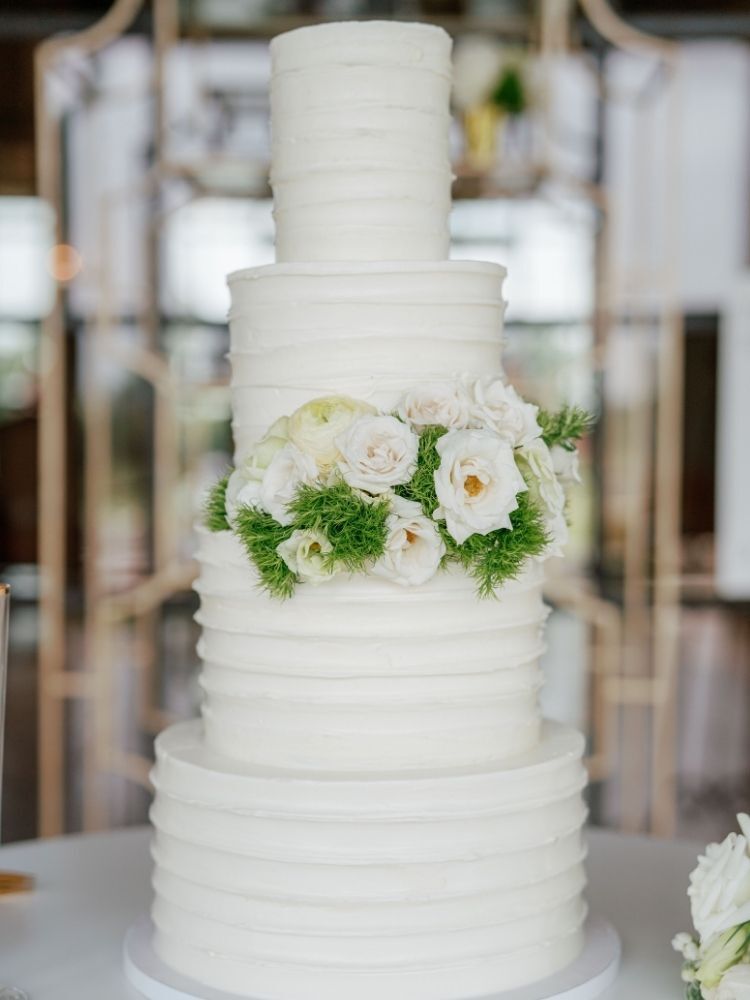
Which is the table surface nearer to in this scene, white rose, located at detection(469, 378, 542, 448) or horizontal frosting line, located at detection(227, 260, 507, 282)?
white rose, located at detection(469, 378, 542, 448)

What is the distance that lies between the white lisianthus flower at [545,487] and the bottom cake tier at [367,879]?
29 cm

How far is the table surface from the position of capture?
1.90m

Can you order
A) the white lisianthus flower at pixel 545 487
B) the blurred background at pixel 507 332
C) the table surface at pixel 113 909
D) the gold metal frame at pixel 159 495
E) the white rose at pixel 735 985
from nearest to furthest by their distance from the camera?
the white rose at pixel 735 985 → the white lisianthus flower at pixel 545 487 → the table surface at pixel 113 909 → the gold metal frame at pixel 159 495 → the blurred background at pixel 507 332

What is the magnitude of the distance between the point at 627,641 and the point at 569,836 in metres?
3.89

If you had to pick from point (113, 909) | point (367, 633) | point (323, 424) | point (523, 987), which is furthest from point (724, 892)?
point (113, 909)

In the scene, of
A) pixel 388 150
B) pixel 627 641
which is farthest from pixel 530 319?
pixel 388 150

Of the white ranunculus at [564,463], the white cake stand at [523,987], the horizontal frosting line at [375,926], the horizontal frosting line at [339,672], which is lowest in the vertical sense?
the white cake stand at [523,987]

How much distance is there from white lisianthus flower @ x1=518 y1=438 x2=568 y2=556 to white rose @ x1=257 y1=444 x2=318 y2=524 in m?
0.27

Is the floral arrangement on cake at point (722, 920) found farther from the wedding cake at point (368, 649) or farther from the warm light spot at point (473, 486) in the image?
the warm light spot at point (473, 486)

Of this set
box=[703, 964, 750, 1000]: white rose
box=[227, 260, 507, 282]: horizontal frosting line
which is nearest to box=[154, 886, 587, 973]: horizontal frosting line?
box=[703, 964, 750, 1000]: white rose

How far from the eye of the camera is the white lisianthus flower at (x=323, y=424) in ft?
5.75

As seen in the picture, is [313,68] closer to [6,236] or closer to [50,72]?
[50,72]

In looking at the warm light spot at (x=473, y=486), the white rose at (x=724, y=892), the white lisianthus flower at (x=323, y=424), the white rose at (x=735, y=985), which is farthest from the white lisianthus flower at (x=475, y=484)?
the white rose at (x=735, y=985)

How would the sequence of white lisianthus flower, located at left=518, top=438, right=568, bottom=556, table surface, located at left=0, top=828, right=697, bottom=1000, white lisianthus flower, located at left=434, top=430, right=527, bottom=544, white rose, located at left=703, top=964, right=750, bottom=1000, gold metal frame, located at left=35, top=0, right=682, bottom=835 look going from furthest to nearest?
gold metal frame, located at left=35, top=0, right=682, bottom=835 → table surface, located at left=0, top=828, right=697, bottom=1000 → white lisianthus flower, located at left=518, top=438, right=568, bottom=556 → white lisianthus flower, located at left=434, top=430, right=527, bottom=544 → white rose, located at left=703, top=964, right=750, bottom=1000
